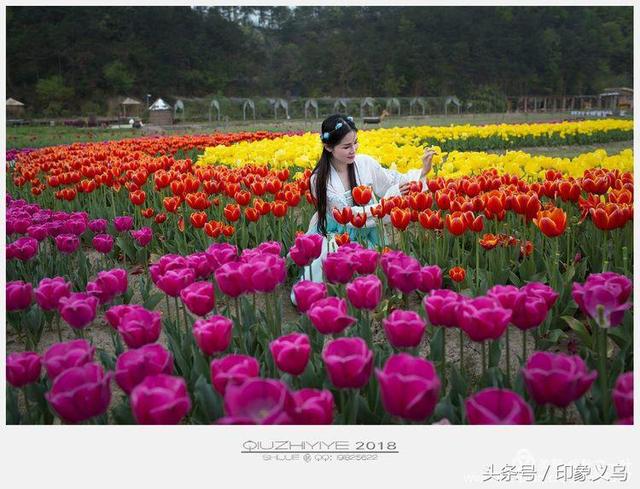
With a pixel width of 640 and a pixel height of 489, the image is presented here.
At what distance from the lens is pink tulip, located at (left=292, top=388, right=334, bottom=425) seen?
3.57 feet

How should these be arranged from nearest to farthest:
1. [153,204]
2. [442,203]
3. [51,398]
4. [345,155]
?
[51,398] < [442,203] < [345,155] < [153,204]

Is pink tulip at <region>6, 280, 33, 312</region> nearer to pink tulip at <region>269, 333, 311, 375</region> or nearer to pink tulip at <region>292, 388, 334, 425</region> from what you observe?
pink tulip at <region>269, 333, 311, 375</region>

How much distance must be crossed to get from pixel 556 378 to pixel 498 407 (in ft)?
0.52

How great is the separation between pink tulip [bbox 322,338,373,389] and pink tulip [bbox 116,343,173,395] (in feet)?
1.23

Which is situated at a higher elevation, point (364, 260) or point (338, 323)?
point (364, 260)

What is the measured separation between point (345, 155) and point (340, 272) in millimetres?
1785

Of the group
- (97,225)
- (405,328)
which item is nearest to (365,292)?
(405,328)

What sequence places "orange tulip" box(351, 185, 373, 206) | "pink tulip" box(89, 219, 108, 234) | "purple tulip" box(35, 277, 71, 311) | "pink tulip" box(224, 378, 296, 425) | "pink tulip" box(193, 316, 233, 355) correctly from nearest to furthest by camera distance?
"pink tulip" box(224, 378, 296, 425)
"pink tulip" box(193, 316, 233, 355)
"purple tulip" box(35, 277, 71, 311)
"orange tulip" box(351, 185, 373, 206)
"pink tulip" box(89, 219, 108, 234)

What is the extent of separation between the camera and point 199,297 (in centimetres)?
172

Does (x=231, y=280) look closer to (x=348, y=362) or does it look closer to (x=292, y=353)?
(x=292, y=353)

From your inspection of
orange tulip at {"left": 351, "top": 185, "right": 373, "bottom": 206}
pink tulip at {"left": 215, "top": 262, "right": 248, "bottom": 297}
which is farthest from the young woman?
pink tulip at {"left": 215, "top": 262, "right": 248, "bottom": 297}
